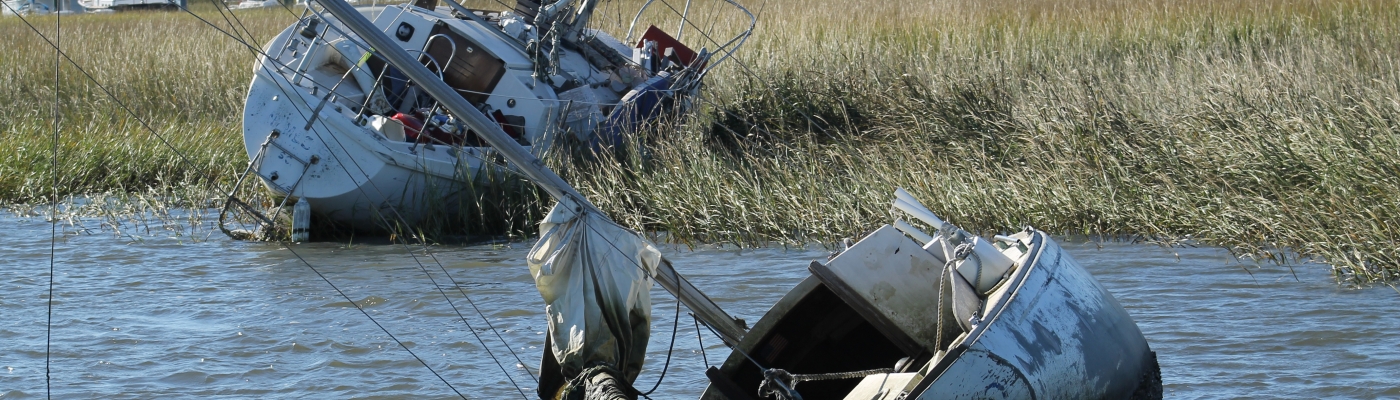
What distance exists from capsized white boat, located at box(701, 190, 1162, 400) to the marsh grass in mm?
2949

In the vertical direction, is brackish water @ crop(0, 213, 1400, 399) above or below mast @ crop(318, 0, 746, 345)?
below

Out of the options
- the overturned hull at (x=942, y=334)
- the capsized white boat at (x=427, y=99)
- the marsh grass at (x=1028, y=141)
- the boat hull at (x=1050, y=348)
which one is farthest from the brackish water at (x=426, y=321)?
the boat hull at (x=1050, y=348)

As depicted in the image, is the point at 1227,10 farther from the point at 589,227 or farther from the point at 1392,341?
the point at 589,227

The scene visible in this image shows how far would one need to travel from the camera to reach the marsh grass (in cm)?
855

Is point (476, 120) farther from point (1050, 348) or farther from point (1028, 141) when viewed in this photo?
point (1028, 141)

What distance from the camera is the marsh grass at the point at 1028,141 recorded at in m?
8.55

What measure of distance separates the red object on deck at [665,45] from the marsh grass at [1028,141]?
0.43 m

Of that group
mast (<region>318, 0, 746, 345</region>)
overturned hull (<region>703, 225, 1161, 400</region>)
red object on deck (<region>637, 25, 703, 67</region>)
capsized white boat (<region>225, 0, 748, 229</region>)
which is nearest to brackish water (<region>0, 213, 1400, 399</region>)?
capsized white boat (<region>225, 0, 748, 229</region>)

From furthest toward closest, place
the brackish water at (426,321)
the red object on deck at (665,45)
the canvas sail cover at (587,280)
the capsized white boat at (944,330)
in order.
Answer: the red object on deck at (665,45) < the brackish water at (426,321) < the canvas sail cover at (587,280) < the capsized white boat at (944,330)

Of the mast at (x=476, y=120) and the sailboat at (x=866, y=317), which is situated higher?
the mast at (x=476, y=120)

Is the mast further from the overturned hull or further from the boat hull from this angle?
the boat hull

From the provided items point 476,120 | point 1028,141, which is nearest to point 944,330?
point 476,120

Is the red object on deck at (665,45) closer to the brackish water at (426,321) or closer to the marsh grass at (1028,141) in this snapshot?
the marsh grass at (1028,141)

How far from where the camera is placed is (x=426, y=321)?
794cm
